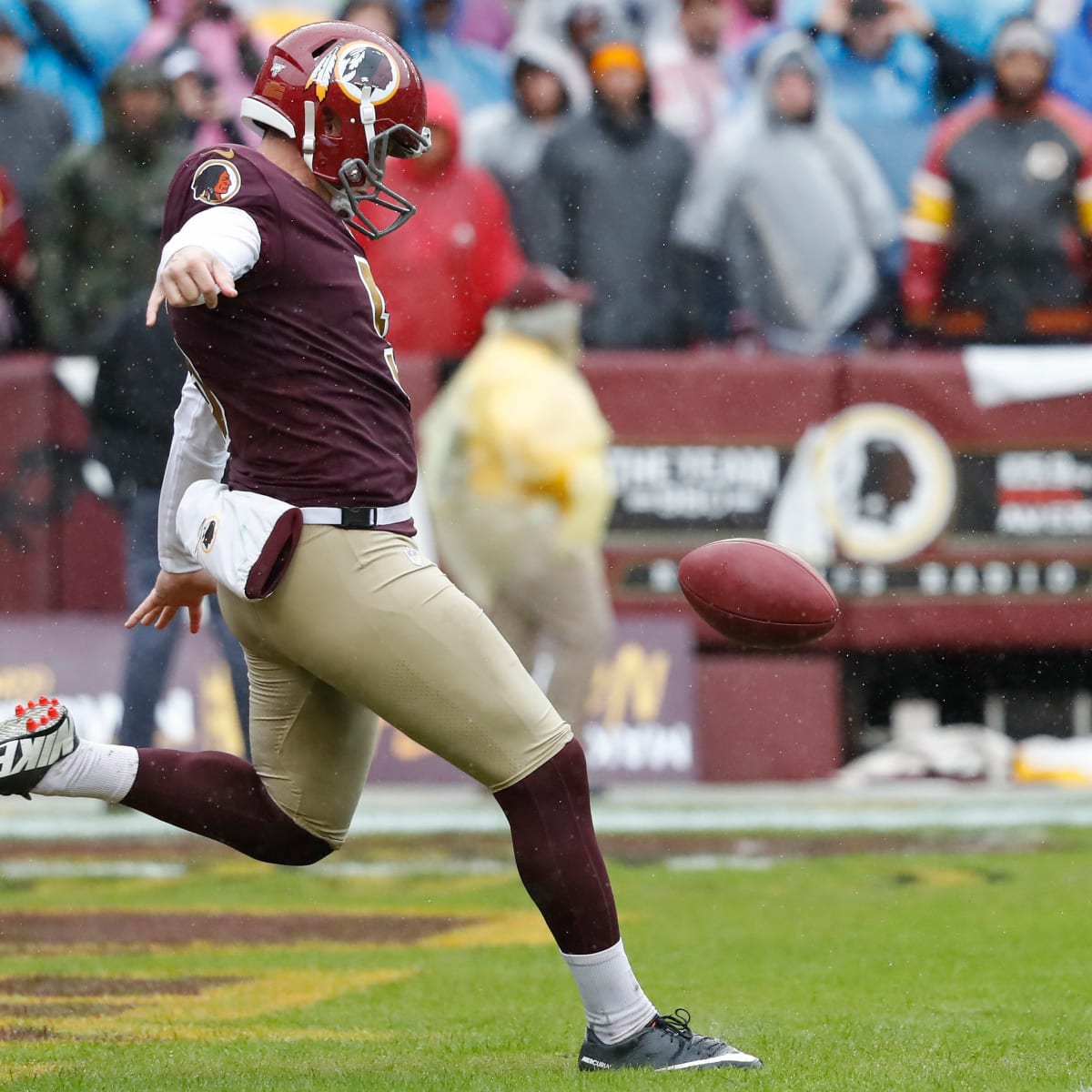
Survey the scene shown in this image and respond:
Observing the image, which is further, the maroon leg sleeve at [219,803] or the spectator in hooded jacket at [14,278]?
the spectator in hooded jacket at [14,278]

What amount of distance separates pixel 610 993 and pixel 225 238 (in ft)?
4.72

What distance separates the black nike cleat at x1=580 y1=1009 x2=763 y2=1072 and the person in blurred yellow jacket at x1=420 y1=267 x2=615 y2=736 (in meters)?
5.09

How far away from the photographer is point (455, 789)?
928 centimetres

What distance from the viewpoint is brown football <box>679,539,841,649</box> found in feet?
13.3

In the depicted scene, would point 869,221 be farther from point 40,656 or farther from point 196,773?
point 196,773

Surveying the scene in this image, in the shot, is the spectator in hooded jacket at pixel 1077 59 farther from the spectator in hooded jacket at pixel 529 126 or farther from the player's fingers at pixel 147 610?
the player's fingers at pixel 147 610

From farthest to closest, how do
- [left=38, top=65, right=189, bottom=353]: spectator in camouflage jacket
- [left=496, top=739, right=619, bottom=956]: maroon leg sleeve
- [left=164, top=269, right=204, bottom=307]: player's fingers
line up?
[left=38, top=65, right=189, bottom=353]: spectator in camouflage jacket, [left=496, top=739, right=619, bottom=956]: maroon leg sleeve, [left=164, top=269, right=204, bottom=307]: player's fingers

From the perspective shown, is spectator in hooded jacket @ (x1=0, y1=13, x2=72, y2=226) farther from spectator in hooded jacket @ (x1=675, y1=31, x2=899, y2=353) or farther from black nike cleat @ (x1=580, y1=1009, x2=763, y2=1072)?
black nike cleat @ (x1=580, y1=1009, x2=763, y2=1072)

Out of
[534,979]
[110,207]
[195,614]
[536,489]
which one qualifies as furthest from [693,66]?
[195,614]

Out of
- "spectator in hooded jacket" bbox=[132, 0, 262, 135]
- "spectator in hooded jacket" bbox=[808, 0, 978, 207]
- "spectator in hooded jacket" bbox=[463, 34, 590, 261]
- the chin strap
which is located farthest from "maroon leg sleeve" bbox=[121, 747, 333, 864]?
"spectator in hooded jacket" bbox=[808, 0, 978, 207]

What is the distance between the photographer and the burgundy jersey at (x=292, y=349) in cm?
354

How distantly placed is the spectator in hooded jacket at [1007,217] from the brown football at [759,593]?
6302 millimetres

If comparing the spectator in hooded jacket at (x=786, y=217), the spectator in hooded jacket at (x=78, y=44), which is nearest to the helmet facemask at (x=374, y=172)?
the spectator in hooded jacket at (x=786, y=217)

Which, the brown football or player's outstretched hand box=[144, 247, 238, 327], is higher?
player's outstretched hand box=[144, 247, 238, 327]
